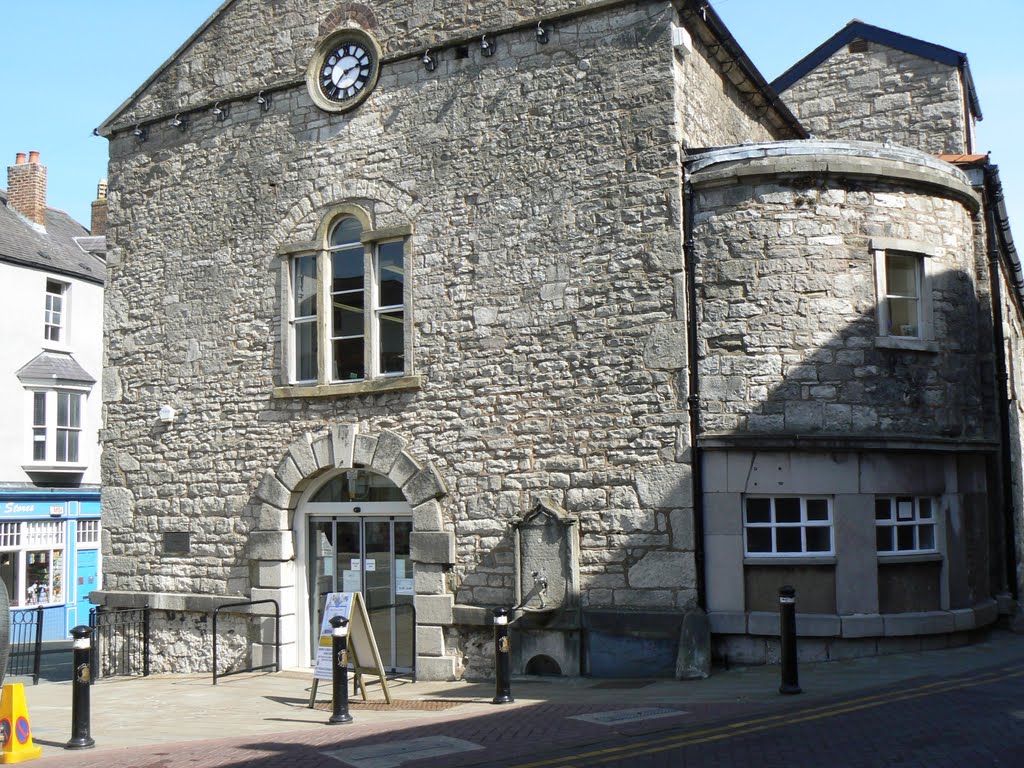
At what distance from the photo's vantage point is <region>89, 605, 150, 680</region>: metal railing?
16.1 metres

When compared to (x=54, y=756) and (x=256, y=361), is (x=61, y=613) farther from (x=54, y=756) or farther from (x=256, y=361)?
(x=54, y=756)

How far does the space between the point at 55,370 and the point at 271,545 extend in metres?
16.2

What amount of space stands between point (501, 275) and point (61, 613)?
19954 mm

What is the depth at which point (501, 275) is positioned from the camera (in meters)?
13.7

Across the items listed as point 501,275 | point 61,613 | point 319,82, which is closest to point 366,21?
point 319,82

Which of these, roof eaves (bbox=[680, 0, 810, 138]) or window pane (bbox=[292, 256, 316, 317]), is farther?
window pane (bbox=[292, 256, 316, 317])

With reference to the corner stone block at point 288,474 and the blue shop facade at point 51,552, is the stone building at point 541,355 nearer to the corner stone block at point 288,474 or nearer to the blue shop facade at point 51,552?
the corner stone block at point 288,474

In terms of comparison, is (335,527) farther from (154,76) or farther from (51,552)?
(51,552)

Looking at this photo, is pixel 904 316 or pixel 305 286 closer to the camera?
pixel 904 316

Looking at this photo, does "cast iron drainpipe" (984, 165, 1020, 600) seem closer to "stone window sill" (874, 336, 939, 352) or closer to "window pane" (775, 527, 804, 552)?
"stone window sill" (874, 336, 939, 352)

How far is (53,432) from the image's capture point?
28.4 metres

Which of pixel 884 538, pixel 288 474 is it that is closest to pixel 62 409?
pixel 288 474

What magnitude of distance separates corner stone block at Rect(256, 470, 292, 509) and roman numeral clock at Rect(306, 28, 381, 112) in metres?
5.28

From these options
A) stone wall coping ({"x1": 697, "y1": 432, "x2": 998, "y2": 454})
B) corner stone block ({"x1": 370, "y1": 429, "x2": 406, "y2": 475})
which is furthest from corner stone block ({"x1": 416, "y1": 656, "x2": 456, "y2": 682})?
stone wall coping ({"x1": 697, "y1": 432, "x2": 998, "y2": 454})
